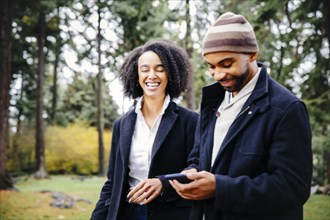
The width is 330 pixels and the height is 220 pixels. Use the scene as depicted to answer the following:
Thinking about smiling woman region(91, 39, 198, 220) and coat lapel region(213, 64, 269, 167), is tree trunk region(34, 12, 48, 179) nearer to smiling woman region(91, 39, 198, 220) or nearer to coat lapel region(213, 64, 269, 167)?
smiling woman region(91, 39, 198, 220)

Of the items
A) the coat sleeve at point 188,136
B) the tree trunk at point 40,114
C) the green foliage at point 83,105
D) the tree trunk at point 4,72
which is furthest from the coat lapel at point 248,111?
the green foliage at point 83,105

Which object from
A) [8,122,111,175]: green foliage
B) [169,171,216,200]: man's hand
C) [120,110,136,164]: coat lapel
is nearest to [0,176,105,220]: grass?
[120,110,136,164]: coat lapel

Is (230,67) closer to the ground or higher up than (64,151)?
higher up

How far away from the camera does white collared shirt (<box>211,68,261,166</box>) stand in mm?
1328

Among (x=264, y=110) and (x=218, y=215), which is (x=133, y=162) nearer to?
(x=218, y=215)

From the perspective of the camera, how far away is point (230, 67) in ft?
4.17

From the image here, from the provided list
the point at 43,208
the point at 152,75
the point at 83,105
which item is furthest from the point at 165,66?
the point at 83,105

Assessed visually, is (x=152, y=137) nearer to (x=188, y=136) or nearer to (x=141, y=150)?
(x=141, y=150)

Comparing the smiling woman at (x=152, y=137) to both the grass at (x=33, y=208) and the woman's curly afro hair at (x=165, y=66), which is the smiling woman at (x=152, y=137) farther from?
the grass at (x=33, y=208)

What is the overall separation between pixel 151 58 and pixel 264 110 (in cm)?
104

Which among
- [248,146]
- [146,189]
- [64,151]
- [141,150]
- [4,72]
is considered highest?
[4,72]

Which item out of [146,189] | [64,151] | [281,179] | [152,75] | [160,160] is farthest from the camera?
[64,151]

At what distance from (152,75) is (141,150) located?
416 millimetres

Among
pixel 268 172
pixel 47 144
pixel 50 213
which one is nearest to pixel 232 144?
pixel 268 172
